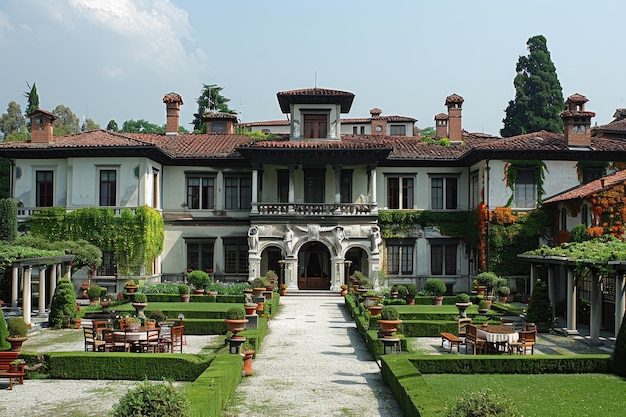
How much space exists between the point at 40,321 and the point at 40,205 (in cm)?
1337

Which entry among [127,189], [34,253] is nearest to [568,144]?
[127,189]

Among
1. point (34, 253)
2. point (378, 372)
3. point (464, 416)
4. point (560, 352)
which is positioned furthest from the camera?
point (34, 253)

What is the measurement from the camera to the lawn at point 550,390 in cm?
1145

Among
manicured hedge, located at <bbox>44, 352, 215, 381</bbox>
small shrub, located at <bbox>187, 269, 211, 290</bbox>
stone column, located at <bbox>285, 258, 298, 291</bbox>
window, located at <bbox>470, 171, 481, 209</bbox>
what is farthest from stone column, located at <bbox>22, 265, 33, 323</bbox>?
window, located at <bbox>470, 171, 481, 209</bbox>

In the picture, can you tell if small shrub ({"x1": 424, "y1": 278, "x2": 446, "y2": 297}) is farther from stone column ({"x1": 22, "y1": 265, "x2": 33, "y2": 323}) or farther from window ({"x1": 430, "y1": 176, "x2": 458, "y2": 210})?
stone column ({"x1": 22, "y1": 265, "x2": 33, "y2": 323})

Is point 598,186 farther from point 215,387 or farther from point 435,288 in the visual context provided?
point 215,387

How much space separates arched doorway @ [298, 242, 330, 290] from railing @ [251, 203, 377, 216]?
2.22 metres

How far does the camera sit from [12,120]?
94312 mm

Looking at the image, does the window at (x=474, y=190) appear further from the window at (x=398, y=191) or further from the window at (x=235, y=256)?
the window at (x=235, y=256)

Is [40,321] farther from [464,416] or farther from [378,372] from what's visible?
[464,416]

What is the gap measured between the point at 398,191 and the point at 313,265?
6.67 m

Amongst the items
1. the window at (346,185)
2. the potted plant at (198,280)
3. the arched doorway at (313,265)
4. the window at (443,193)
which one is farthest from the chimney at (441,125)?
the potted plant at (198,280)

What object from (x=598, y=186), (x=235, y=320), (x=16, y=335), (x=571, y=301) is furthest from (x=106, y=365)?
(x=598, y=186)

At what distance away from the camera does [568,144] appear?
116ft
